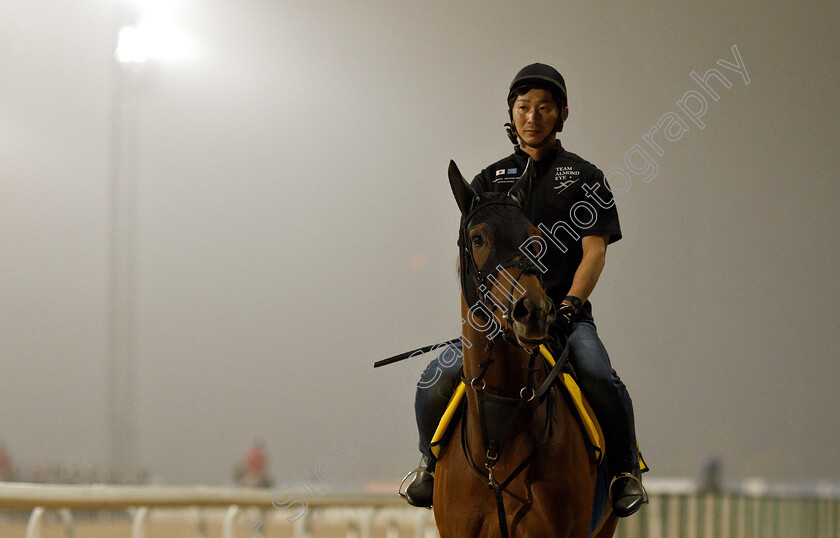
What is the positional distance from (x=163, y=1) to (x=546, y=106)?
33.6ft

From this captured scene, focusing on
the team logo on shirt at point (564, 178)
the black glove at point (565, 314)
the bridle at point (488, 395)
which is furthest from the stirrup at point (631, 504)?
the team logo on shirt at point (564, 178)

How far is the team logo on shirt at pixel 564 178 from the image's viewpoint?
355 centimetres

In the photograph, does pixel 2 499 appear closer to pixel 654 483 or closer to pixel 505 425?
pixel 505 425

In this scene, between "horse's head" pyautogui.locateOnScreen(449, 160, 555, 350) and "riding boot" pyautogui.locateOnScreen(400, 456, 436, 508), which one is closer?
"horse's head" pyautogui.locateOnScreen(449, 160, 555, 350)

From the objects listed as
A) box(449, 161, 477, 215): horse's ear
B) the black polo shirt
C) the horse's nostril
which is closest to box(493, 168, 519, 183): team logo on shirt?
the black polo shirt

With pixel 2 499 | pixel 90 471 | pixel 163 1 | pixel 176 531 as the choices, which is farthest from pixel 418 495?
pixel 163 1

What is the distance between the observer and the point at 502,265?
2.74 metres

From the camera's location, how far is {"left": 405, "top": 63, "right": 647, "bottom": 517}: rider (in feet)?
11.1

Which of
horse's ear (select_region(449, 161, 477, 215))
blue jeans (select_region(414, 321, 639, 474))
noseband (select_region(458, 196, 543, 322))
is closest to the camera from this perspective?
noseband (select_region(458, 196, 543, 322))

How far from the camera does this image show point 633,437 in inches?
136

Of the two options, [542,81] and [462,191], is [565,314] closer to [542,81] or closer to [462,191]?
[462,191]

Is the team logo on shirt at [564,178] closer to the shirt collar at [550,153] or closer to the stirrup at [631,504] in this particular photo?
the shirt collar at [550,153]

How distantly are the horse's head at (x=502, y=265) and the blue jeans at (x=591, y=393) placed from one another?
549 mm

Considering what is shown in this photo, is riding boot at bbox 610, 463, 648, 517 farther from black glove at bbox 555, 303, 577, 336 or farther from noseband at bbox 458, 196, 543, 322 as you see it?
noseband at bbox 458, 196, 543, 322
